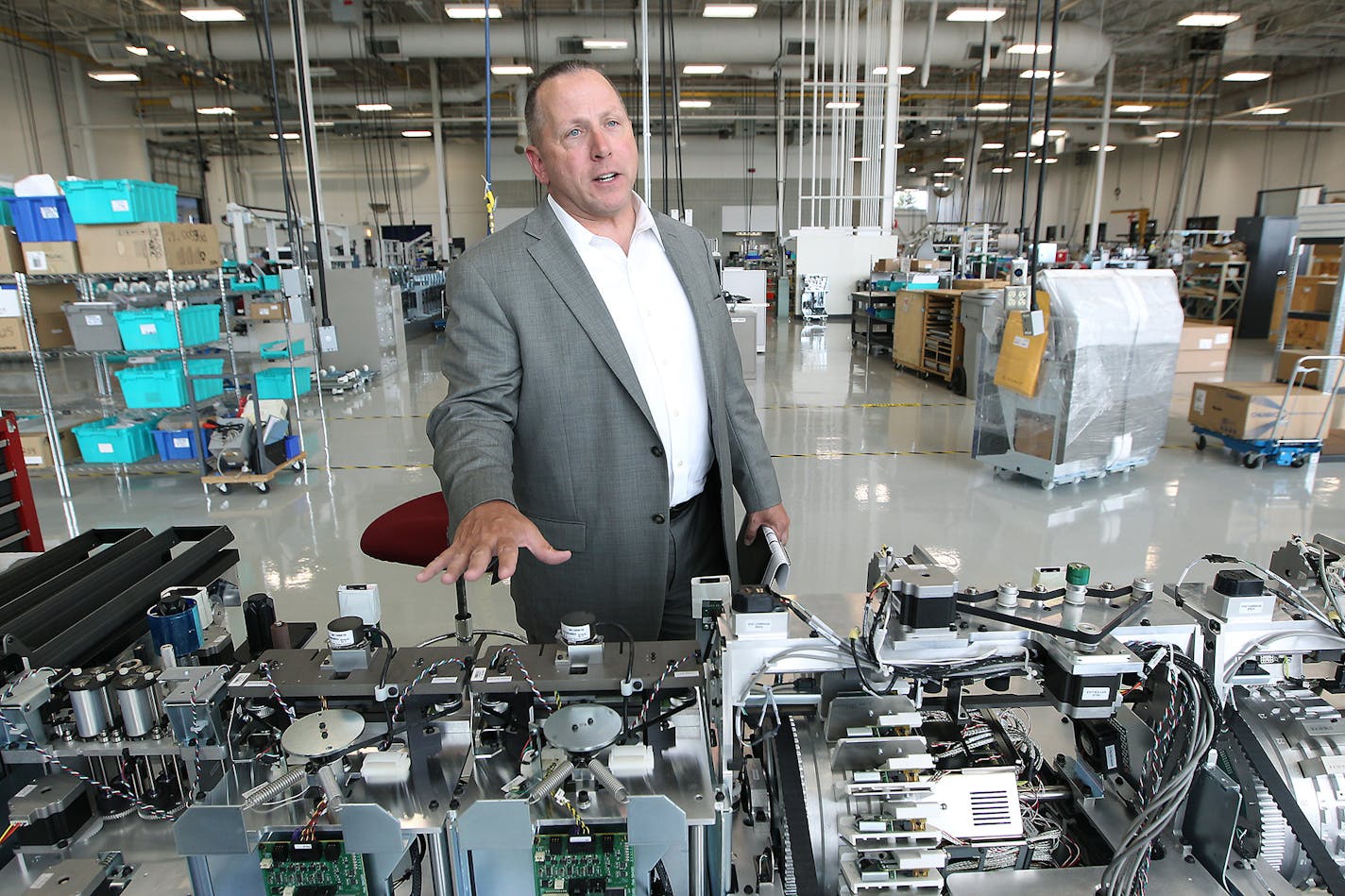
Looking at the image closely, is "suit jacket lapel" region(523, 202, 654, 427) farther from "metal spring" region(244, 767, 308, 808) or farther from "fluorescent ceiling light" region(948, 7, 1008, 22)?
"fluorescent ceiling light" region(948, 7, 1008, 22)

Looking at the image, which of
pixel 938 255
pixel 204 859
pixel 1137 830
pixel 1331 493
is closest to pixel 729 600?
pixel 1137 830

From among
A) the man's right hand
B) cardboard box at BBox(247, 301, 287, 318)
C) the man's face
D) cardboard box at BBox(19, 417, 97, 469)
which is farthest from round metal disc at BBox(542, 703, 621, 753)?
cardboard box at BBox(247, 301, 287, 318)

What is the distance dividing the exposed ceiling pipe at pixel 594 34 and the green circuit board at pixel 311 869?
10622 millimetres

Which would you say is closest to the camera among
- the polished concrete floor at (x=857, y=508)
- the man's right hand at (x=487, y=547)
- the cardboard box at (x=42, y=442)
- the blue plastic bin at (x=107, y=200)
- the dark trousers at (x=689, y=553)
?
the man's right hand at (x=487, y=547)

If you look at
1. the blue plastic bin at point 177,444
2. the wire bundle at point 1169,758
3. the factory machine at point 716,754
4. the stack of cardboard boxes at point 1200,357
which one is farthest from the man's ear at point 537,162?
the stack of cardboard boxes at point 1200,357

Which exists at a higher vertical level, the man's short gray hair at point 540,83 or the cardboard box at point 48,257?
the man's short gray hair at point 540,83

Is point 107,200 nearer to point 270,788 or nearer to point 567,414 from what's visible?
point 567,414

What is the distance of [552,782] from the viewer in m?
0.75

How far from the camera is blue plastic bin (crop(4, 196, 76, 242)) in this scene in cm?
402

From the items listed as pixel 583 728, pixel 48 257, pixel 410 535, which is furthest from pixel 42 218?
pixel 583 728

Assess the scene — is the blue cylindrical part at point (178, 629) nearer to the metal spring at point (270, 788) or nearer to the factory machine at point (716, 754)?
the factory machine at point (716, 754)

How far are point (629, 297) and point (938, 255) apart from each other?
32.5 ft

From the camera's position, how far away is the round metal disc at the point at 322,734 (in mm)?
756

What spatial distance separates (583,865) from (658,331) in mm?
909
